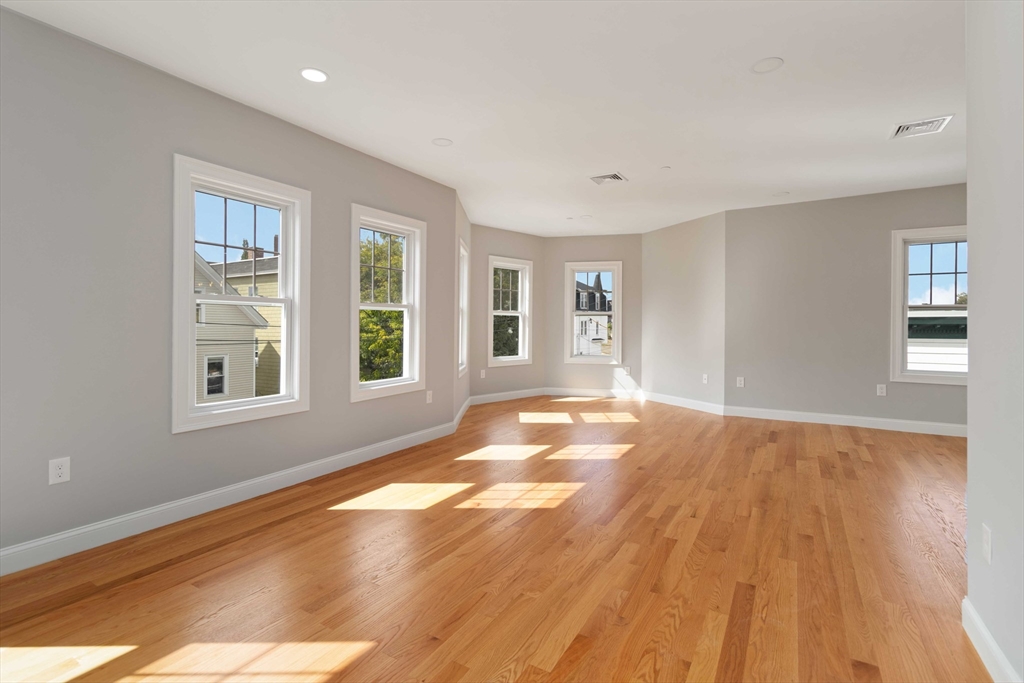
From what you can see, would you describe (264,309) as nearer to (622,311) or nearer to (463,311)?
(463,311)

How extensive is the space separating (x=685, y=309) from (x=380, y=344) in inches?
176

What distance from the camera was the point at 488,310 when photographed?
728cm

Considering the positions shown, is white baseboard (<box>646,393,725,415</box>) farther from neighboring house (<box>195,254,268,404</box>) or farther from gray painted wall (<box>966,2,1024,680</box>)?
neighboring house (<box>195,254,268,404</box>)

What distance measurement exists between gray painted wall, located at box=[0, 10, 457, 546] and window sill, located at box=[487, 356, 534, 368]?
4.13m

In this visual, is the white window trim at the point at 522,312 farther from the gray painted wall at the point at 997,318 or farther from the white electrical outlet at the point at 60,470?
the gray painted wall at the point at 997,318

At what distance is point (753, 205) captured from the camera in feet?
19.7

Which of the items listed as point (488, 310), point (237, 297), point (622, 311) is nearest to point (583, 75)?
point (237, 297)

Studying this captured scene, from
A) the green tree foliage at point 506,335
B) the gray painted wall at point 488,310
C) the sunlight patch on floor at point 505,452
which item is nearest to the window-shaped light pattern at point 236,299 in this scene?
the sunlight patch on floor at point 505,452

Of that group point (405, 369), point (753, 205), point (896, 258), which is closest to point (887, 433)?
point (896, 258)

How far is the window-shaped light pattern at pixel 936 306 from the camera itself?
17.2 feet

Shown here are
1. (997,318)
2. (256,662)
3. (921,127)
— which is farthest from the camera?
(921,127)

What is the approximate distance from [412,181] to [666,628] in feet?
13.5

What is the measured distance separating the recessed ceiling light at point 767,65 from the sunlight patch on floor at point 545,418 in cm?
406

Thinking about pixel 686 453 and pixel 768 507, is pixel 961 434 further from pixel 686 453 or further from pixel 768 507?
pixel 768 507
